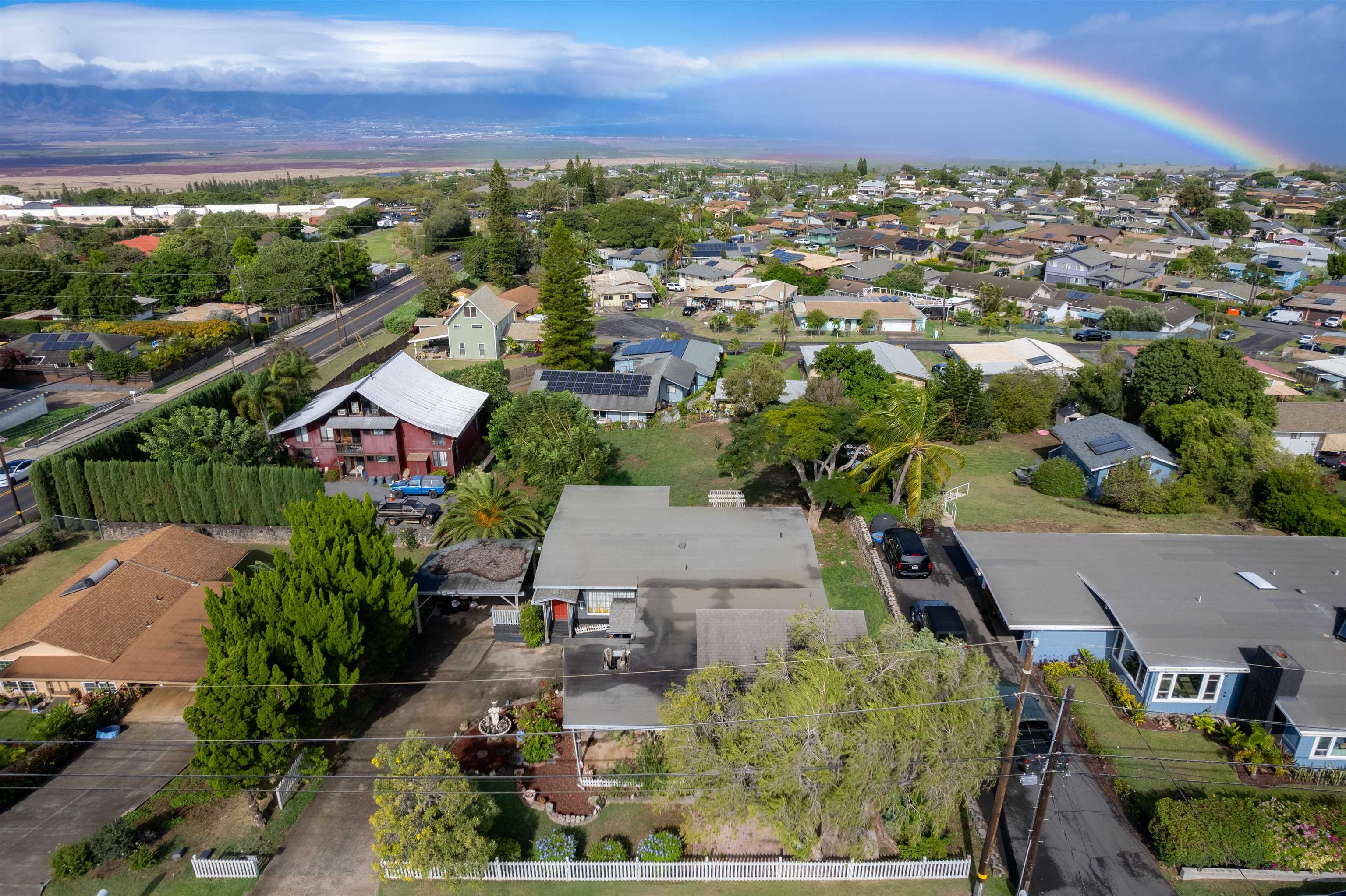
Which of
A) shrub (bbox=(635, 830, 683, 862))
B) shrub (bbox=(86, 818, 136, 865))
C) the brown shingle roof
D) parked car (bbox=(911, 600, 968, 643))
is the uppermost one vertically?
the brown shingle roof

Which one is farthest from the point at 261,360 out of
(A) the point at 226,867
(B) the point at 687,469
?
(A) the point at 226,867

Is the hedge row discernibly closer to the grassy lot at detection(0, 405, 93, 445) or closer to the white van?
the grassy lot at detection(0, 405, 93, 445)

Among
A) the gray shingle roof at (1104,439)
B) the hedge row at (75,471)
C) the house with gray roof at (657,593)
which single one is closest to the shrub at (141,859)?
the house with gray roof at (657,593)

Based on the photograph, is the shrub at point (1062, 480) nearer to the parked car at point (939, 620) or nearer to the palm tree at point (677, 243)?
the parked car at point (939, 620)

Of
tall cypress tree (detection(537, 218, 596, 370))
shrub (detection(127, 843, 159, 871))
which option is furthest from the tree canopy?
tall cypress tree (detection(537, 218, 596, 370))

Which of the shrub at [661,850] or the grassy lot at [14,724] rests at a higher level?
the shrub at [661,850]

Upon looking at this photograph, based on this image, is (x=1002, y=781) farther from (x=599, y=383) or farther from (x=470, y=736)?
(x=599, y=383)
